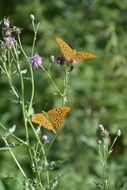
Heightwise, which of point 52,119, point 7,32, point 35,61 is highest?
point 7,32

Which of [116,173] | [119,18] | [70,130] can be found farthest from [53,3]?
[116,173]

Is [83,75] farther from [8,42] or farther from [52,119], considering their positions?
[52,119]

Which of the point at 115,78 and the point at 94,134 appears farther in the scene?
the point at 115,78

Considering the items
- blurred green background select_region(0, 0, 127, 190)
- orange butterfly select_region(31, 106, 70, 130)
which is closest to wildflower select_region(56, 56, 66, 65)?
orange butterfly select_region(31, 106, 70, 130)

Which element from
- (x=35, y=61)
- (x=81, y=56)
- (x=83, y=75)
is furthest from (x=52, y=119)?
(x=83, y=75)

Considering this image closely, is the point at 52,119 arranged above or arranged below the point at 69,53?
below

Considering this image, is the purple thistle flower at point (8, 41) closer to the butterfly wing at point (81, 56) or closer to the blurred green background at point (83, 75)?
the butterfly wing at point (81, 56)

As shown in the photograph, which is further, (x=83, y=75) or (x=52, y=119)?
(x=83, y=75)

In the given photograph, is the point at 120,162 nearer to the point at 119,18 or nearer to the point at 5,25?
the point at 119,18
